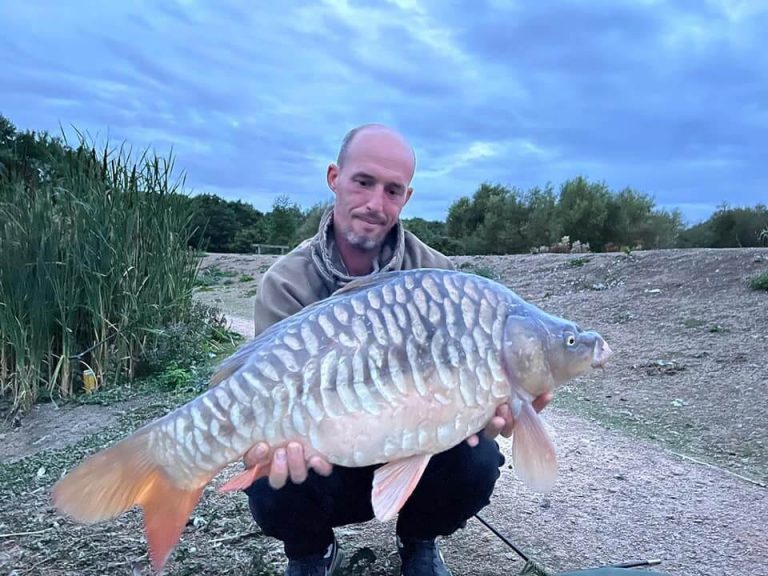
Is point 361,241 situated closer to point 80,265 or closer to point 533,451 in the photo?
point 533,451

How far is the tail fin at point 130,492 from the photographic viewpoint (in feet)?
4.60

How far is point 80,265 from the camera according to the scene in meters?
4.19

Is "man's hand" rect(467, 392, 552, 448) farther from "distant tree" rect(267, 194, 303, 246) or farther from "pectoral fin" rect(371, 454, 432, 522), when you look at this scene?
"distant tree" rect(267, 194, 303, 246)

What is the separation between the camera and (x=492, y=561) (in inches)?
87.6

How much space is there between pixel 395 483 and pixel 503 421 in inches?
10.2

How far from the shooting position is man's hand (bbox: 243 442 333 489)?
1471mm

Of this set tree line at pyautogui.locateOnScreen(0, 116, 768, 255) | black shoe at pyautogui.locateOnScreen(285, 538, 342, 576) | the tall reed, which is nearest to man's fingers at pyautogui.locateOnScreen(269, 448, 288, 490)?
black shoe at pyautogui.locateOnScreen(285, 538, 342, 576)

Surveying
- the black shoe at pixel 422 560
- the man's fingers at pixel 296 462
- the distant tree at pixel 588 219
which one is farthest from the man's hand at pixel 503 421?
the distant tree at pixel 588 219

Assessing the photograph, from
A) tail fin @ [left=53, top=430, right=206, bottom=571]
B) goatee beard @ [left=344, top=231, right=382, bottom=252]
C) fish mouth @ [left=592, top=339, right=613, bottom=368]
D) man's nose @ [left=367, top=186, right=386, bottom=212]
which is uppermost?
man's nose @ [left=367, top=186, right=386, bottom=212]

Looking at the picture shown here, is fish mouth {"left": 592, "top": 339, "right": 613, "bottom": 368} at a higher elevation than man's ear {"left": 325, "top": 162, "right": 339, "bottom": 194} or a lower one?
lower

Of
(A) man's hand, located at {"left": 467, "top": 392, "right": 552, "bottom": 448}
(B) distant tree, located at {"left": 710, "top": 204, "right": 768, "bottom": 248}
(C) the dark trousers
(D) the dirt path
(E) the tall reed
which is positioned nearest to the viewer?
(A) man's hand, located at {"left": 467, "top": 392, "right": 552, "bottom": 448}

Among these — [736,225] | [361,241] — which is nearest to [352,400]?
[361,241]

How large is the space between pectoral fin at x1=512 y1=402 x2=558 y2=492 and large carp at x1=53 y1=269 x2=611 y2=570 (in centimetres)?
4

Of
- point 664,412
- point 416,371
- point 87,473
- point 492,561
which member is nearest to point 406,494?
point 416,371
